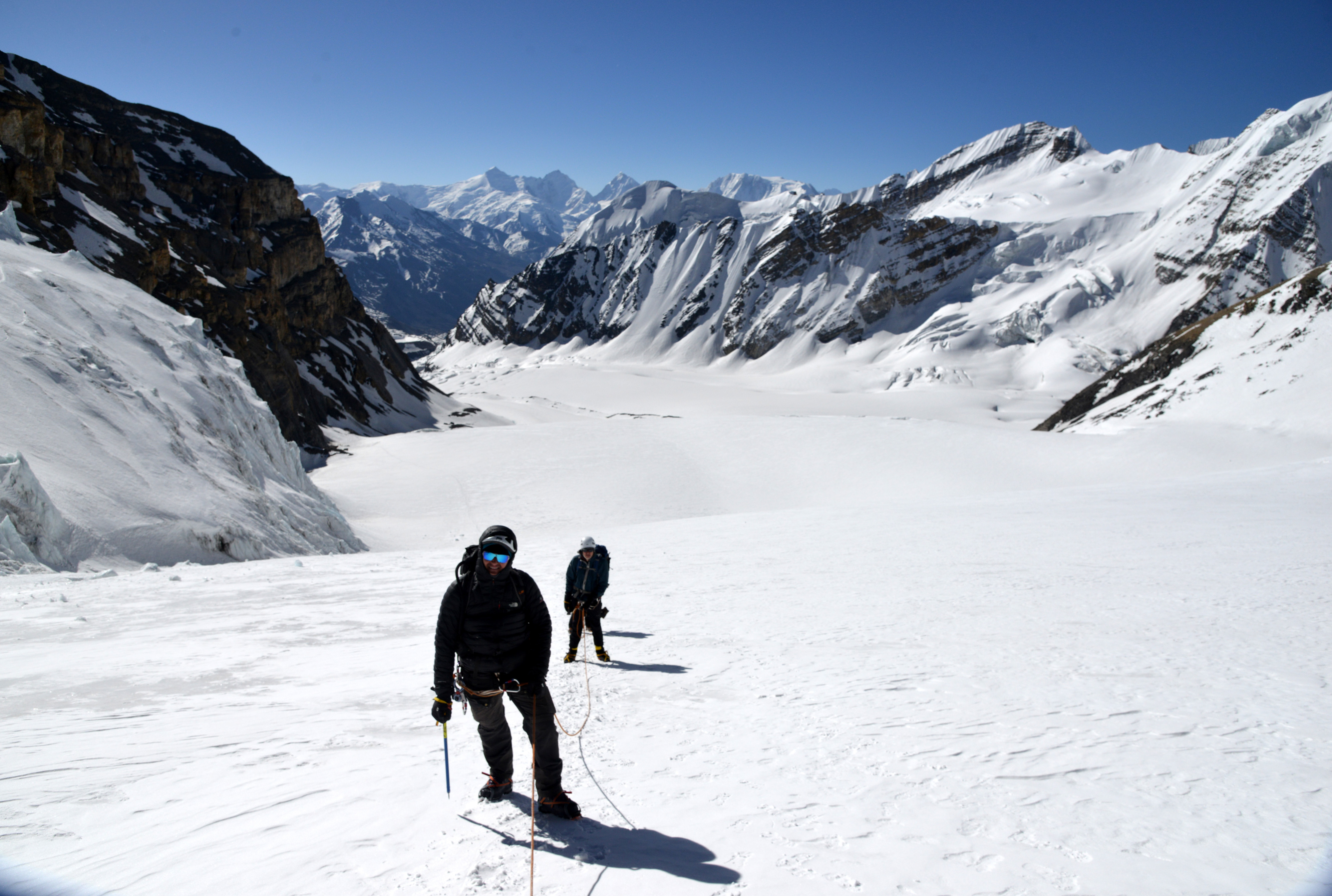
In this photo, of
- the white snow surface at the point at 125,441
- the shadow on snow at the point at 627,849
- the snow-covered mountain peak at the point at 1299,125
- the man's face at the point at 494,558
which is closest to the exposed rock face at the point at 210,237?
the white snow surface at the point at 125,441

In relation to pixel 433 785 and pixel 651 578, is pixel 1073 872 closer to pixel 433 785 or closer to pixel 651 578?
pixel 433 785

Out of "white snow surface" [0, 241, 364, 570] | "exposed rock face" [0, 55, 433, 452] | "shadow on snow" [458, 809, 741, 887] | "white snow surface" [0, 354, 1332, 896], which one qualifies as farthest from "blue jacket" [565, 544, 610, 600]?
"exposed rock face" [0, 55, 433, 452]

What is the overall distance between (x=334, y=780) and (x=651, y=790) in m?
2.15

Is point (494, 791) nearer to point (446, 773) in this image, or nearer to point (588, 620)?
point (446, 773)

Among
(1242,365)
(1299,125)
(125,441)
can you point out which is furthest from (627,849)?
(1299,125)

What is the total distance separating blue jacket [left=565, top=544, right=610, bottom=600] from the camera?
26.9ft

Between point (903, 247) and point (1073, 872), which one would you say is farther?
point (903, 247)

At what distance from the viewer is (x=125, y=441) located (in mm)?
15305

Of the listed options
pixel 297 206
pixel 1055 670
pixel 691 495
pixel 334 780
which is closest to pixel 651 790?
pixel 334 780

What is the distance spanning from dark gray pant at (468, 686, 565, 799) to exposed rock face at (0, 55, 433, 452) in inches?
1640

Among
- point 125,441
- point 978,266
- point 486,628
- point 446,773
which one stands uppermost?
point 978,266

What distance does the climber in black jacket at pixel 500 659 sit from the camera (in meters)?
4.45

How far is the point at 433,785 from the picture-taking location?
473 cm

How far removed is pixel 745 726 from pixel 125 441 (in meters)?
15.9
